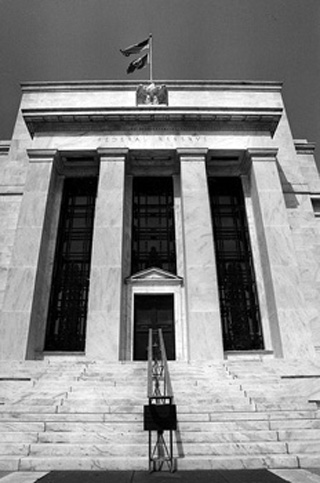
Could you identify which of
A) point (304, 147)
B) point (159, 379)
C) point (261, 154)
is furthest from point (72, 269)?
point (304, 147)

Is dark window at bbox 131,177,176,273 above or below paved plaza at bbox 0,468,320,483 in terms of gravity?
above

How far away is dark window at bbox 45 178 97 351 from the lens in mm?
18219

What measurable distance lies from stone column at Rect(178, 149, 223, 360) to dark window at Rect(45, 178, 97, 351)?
5.68 meters

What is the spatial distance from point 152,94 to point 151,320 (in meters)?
14.5

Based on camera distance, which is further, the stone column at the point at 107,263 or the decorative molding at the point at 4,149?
the decorative molding at the point at 4,149

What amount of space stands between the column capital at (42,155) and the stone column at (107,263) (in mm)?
2709

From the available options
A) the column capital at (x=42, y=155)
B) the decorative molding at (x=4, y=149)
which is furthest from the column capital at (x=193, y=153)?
the decorative molding at (x=4, y=149)

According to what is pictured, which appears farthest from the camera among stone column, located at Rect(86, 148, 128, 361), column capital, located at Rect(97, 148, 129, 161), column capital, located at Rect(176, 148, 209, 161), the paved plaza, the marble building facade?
column capital, located at Rect(176, 148, 209, 161)

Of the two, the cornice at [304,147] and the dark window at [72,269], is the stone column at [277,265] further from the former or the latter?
the dark window at [72,269]

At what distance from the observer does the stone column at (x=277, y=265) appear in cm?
1634

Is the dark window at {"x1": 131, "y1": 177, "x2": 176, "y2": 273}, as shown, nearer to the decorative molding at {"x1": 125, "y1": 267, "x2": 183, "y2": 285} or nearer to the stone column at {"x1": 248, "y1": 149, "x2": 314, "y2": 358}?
the decorative molding at {"x1": 125, "y1": 267, "x2": 183, "y2": 285}

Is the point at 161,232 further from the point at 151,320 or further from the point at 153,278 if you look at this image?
the point at 151,320

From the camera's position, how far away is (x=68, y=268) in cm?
1992

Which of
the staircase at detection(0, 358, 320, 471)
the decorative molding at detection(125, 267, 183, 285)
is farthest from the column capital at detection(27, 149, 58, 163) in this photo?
the staircase at detection(0, 358, 320, 471)
